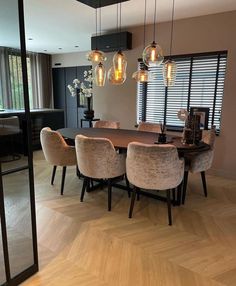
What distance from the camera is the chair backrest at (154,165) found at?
94.6 inches

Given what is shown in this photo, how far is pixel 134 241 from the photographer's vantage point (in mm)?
→ 2348

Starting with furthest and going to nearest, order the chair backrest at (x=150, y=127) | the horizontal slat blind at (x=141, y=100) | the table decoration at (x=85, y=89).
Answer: the table decoration at (x=85, y=89) < the horizontal slat blind at (x=141, y=100) < the chair backrest at (x=150, y=127)

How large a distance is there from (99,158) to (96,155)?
50 mm

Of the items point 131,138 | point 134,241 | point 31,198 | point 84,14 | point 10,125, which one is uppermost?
point 84,14

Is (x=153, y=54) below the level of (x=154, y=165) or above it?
above

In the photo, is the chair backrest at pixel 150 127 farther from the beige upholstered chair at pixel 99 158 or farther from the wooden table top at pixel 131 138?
the beige upholstered chair at pixel 99 158

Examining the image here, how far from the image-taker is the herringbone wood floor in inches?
74.3

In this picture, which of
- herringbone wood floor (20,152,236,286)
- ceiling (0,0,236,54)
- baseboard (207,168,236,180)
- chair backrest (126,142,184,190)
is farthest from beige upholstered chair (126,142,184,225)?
ceiling (0,0,236,54)

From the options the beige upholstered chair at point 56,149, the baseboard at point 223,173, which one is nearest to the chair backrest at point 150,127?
the baseboard at point 223,173

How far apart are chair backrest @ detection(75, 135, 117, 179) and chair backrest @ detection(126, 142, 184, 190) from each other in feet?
0.91

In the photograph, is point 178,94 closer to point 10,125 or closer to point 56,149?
point 56,149

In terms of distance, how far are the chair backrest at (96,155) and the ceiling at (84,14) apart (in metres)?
2.08

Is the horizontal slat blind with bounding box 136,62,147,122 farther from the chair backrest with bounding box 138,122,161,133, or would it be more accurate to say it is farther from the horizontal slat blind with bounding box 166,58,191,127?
the chair backrest with bounding box 138,122,161,133

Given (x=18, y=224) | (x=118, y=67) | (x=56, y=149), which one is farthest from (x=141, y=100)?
(x=18, y=224)
